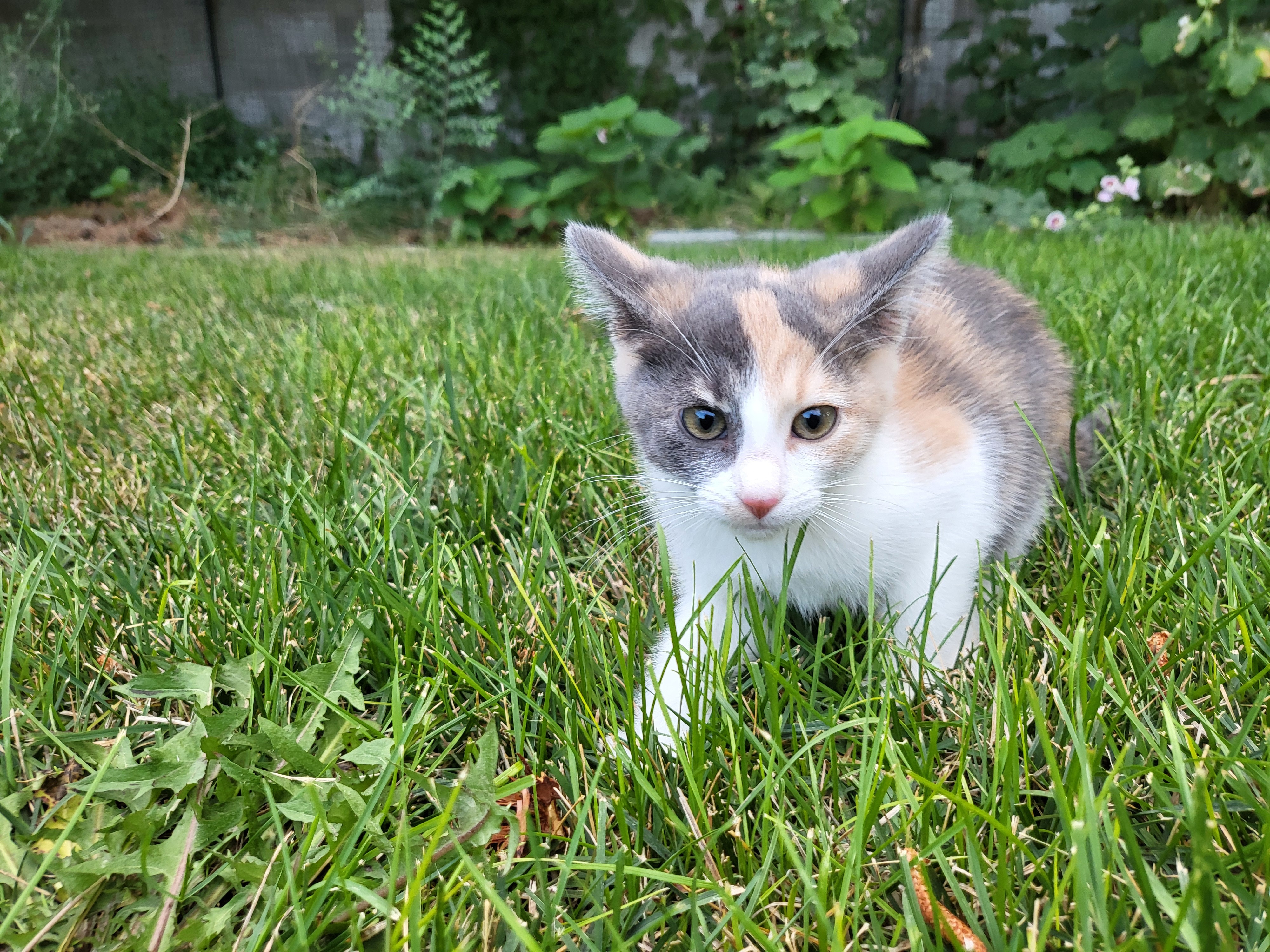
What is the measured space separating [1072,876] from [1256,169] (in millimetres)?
6382

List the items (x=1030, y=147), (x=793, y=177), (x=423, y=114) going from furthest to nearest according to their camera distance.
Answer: (x=423, y=114), (x=1030, y=147), (x=793, y=177)

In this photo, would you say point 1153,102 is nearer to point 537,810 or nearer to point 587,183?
point 587,183

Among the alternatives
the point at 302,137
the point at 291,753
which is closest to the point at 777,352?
the point at 291,753

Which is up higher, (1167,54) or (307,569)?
(1167,54)

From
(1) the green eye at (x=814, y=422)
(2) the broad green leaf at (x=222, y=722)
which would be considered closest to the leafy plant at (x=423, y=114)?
(1) the green eye at (x=814, y=422)

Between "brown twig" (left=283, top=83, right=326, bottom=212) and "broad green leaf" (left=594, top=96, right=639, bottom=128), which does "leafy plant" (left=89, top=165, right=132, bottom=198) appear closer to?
"brown twig" (left=283, top=83, right=326, bottom=212)

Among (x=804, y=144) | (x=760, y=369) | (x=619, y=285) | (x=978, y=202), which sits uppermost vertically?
(x=619, y=285)

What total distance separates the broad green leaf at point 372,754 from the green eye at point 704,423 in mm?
689

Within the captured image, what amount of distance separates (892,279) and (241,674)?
1.18m

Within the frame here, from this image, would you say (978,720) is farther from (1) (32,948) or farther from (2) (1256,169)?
(2) (1256,169)

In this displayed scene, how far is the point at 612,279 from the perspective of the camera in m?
1.42

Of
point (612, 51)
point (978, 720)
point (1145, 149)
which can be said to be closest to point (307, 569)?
point (978, 720)

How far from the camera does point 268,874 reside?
2.78ft

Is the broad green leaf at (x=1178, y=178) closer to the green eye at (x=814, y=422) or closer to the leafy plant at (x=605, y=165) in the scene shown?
the leafy plant at (x=605, y=165)
